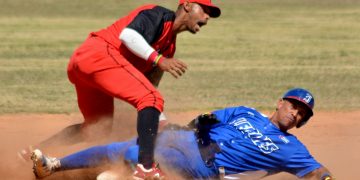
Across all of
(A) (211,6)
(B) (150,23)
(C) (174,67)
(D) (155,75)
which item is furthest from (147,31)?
(D) (155,75)

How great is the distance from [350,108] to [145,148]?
597 centimetres

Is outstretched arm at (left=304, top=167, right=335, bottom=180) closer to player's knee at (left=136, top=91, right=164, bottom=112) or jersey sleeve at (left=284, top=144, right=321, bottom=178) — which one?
jersey sleeve at (left=284, top=144, right=321, bottom=178)

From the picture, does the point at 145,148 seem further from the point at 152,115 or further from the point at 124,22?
the point at 124,22

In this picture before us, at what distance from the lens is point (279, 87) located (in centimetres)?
1295

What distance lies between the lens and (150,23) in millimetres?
6234

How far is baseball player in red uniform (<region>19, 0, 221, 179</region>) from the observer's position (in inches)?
235

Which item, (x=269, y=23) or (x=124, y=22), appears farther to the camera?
(x=269, y=23)

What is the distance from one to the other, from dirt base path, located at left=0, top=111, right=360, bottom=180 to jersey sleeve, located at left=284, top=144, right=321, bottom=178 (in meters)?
0.58

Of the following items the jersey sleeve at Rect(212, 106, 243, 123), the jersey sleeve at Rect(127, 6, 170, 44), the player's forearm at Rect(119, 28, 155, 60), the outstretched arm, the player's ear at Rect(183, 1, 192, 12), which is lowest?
the outstretched arm

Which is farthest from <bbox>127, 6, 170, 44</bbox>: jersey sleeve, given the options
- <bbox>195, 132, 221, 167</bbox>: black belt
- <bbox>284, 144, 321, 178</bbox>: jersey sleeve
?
<bbox>284, 144, 321, 178</bbox>: jersey sleeve

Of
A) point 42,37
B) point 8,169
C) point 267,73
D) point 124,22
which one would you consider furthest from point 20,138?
point 42,37

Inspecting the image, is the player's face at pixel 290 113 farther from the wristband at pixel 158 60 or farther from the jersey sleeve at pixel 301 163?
the wristband at pixel 158 60

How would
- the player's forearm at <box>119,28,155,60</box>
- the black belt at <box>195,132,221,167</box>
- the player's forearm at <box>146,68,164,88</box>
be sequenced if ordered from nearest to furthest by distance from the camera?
the player's forearm at <box>119,28,155,60</box>, the black belt at <box>195,132,221,167</box>, the player's forearm at <box>146,68,164,88</box>

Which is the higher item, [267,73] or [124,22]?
[124,22]
